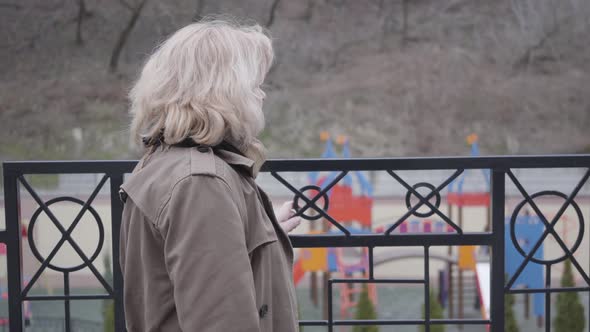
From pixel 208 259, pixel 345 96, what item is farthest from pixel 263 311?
pixel 345 96

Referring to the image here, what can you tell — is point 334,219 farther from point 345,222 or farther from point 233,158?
point 345,222

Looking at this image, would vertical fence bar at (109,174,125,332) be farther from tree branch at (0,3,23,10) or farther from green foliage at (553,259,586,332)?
Result: tree branch at (0,3,23,10)

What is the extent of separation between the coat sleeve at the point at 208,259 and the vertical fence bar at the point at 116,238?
0.77 m

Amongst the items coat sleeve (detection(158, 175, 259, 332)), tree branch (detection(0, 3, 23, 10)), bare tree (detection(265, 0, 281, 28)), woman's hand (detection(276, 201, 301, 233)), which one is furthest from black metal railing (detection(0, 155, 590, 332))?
tree branch (detection(0, 3, 23, 10))

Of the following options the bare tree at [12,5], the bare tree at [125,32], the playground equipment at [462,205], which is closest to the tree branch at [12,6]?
the bare tree at [12,5]

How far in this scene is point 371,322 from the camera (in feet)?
5.17

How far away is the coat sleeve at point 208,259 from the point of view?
29.5 inches

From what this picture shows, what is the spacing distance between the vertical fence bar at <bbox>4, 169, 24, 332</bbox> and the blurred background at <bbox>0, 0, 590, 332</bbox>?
18.1 ft

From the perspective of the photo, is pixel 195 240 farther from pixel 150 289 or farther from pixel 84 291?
pixel 84 291

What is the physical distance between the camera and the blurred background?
7.01 metres

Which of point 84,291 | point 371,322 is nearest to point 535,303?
point 84,291

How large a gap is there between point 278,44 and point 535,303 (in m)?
3.87

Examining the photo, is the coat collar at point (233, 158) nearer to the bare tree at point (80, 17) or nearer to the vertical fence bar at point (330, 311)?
the vertical fence bar at point (330, 311)

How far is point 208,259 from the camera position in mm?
747
